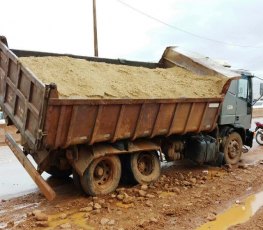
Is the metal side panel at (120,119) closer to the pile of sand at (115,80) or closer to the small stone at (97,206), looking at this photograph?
the pile of sand at (115,80)

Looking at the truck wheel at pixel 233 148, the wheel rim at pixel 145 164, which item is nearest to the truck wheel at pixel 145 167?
the wheel rim at pixel 145 164

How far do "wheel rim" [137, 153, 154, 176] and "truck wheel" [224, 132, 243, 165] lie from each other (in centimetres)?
277

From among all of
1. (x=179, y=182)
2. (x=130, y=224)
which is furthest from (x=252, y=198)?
(x=130, y=224)

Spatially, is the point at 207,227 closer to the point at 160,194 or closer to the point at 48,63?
the point at 160,194

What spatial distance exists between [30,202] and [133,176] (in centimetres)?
206

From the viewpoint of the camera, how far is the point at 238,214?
6598 millimetres

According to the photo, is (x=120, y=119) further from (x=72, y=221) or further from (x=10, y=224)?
(x=10, y=224)

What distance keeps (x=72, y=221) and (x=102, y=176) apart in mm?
1582

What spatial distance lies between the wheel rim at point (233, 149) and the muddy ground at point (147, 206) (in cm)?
140

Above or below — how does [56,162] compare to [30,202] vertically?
above

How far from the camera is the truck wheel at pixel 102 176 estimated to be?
717 centimetres

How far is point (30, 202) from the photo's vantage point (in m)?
7.07

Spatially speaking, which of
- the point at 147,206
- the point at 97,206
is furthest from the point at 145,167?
the point at 97,206

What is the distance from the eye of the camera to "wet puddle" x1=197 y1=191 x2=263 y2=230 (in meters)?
6.03
